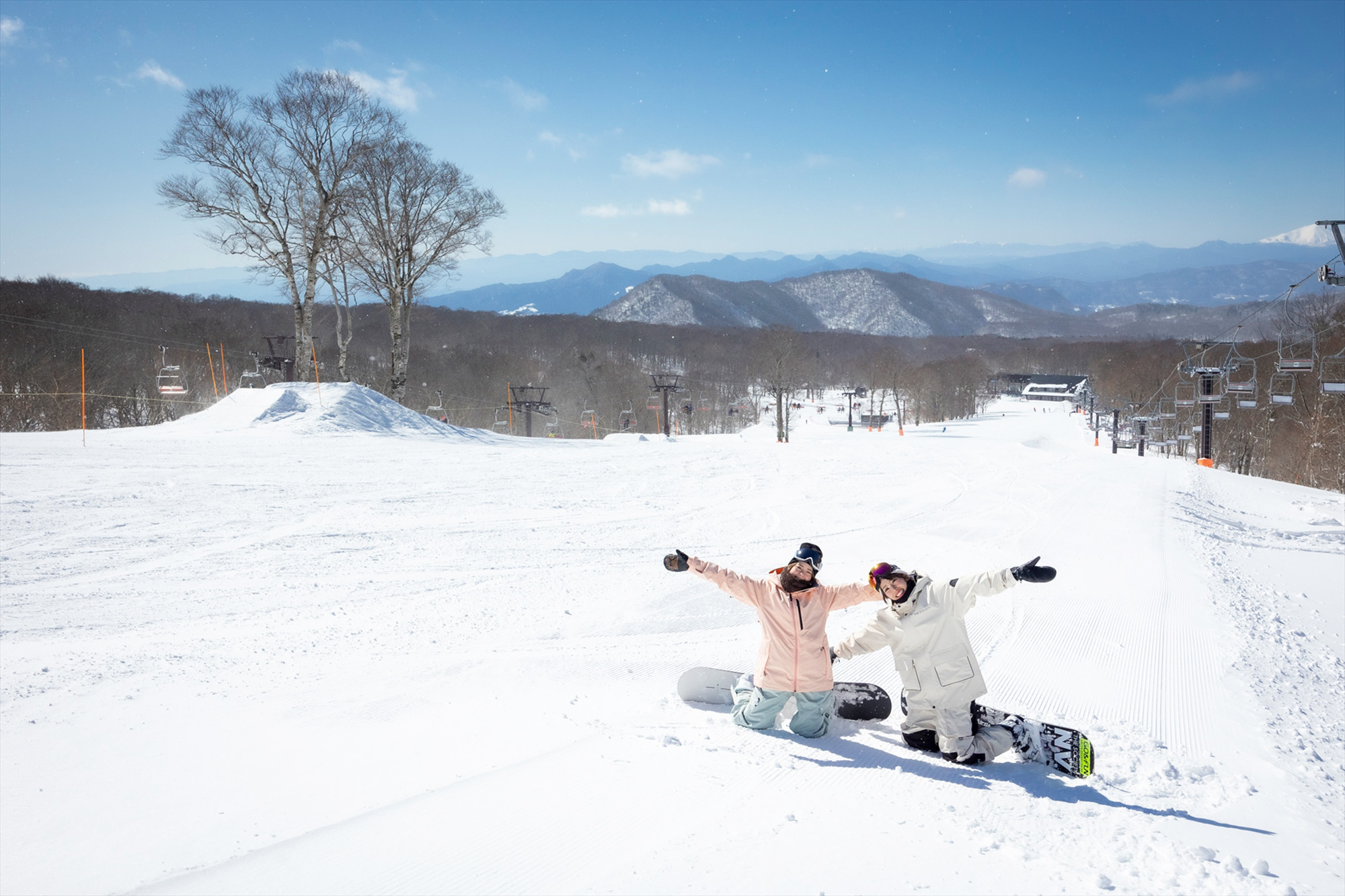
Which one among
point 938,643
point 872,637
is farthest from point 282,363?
point 938,643

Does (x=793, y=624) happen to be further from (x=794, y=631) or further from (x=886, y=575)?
(x=886, y=575)

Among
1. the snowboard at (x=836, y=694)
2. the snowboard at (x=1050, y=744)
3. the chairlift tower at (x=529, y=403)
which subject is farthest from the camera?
the chairlift tower at (x=529, y=403)

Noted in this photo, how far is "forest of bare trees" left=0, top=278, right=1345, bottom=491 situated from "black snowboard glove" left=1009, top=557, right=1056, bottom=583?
26270 mm

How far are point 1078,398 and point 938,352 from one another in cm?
8149

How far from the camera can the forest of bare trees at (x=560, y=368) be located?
44781 millimetres

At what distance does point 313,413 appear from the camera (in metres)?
20.5

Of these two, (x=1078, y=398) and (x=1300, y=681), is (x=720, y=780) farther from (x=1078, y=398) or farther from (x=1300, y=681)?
(x=1078, y=398)

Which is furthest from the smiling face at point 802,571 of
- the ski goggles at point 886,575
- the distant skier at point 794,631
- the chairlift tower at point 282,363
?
the chairlift tower at point 282,363

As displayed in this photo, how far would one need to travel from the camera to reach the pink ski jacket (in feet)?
15.5

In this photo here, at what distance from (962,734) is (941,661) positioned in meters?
0.48

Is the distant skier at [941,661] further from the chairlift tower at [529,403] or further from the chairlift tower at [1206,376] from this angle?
the chairlift tower at [529,403]

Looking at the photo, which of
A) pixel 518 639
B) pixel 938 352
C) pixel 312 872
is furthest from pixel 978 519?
pixel 938 352

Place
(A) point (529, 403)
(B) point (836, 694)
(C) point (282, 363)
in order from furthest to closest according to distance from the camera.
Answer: (A) point (529, 403) → (C) point (282, 363) → (B) point (836, 694)

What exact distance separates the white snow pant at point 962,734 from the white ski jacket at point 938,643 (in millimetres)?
46
